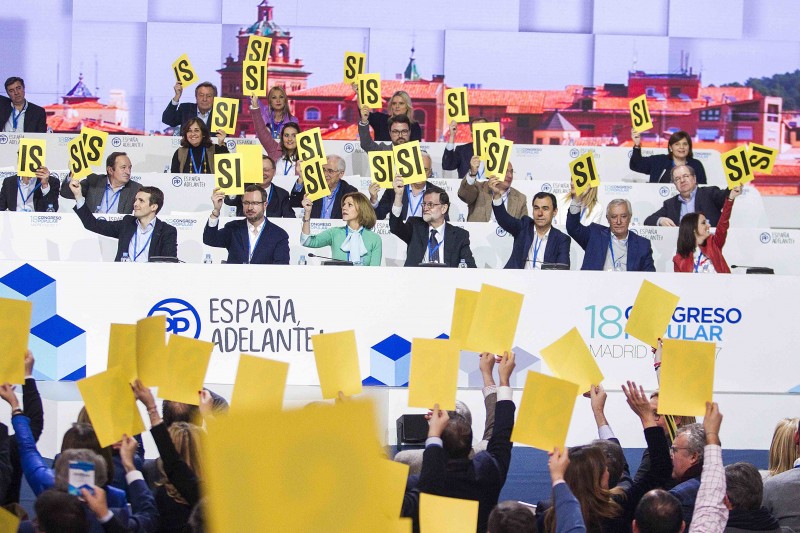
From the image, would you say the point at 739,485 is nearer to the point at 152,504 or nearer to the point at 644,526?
the point at 644,526

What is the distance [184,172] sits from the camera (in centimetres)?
1114

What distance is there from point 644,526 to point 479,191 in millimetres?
7321

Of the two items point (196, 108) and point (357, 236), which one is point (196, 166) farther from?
point (357, 236)

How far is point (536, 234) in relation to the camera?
9.38 m

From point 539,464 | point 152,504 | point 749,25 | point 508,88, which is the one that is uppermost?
point 749,25

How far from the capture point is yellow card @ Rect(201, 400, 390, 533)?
1.66 meters

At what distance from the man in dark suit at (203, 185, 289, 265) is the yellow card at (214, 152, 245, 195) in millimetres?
69

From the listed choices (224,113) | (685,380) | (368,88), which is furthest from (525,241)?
(685,380)

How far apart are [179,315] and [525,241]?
2.86 meters

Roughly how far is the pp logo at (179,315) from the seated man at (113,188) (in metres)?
2.38

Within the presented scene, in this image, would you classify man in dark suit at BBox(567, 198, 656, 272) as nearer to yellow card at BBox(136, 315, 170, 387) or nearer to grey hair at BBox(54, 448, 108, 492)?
yellow card at BBox(136, 315, 170, 387)

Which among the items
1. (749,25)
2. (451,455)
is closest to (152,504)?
(451,455)

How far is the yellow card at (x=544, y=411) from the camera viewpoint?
373 cm

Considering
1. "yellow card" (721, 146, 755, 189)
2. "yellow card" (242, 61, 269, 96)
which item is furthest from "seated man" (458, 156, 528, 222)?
"yellow card" (242, 61, 269, 96)
